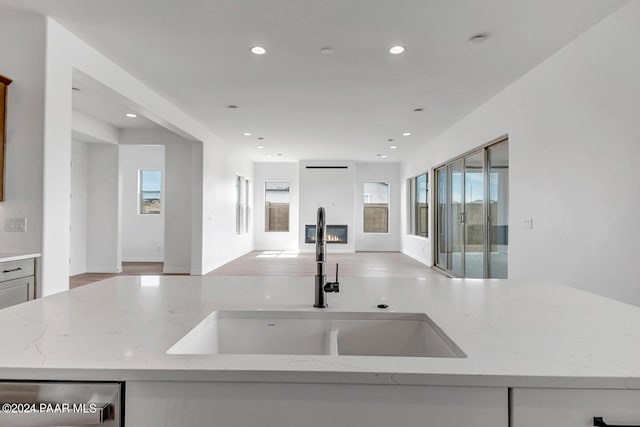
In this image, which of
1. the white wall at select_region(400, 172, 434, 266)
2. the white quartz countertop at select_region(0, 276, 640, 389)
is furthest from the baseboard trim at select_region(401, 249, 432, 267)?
the white quartz countertop at select_region(0, 276, 640, 389)

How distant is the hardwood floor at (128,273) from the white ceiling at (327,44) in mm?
3274

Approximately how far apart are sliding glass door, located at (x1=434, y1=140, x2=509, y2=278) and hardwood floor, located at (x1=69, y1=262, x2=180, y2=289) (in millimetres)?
5571

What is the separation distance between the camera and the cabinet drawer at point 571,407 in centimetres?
67

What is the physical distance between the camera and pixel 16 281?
8.32ft

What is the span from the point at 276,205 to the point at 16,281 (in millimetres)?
8583

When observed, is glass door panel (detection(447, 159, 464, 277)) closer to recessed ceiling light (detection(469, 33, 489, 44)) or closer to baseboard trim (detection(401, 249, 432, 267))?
baseboard trim (detection(401, 249, 432, 267))

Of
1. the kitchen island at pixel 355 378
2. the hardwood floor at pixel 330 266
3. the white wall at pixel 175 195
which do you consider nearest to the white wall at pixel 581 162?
the kitchen island at pixel 355 378

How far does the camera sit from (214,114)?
5508mm

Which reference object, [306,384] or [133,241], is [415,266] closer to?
[133,241]

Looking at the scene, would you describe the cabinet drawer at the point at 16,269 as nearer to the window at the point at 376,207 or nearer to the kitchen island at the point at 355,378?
the kitchen island at the point at 355,378

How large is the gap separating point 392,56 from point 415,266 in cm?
528

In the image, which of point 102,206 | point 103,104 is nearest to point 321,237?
point 103,104

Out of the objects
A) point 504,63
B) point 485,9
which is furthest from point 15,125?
point 504,63

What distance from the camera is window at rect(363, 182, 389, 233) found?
10.9 meters
